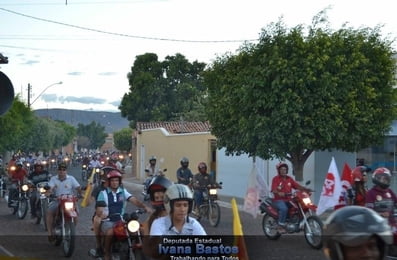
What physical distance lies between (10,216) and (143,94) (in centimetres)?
3929

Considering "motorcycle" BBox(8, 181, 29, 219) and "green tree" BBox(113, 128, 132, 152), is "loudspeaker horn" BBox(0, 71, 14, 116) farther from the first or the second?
"green tree" BBox(113, 128, 132, 152)

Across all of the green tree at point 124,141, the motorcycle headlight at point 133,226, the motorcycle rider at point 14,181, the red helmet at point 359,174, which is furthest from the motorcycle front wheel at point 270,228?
the green tree at point 124,141

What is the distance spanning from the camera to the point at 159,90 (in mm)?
55656

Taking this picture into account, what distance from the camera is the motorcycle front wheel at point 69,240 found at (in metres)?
10.7

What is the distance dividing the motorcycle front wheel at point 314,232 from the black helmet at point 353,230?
879cm

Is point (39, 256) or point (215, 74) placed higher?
point (215, 74)

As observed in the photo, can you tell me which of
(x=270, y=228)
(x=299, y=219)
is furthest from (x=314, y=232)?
(x=270, y=228)

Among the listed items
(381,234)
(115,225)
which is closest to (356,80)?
(115,225)

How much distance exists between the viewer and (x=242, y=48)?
65.9 ft

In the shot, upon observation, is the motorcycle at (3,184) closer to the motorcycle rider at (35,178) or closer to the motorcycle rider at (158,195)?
the motorcycle rider at (35,178)

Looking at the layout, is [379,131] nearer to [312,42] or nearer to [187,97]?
[312,42]

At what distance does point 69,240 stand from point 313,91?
9660mm

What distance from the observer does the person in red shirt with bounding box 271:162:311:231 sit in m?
12.7

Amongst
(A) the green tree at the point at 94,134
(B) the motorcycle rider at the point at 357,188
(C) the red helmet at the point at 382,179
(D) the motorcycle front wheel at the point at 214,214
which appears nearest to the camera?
(C) the red helmet at the point at 382,179
